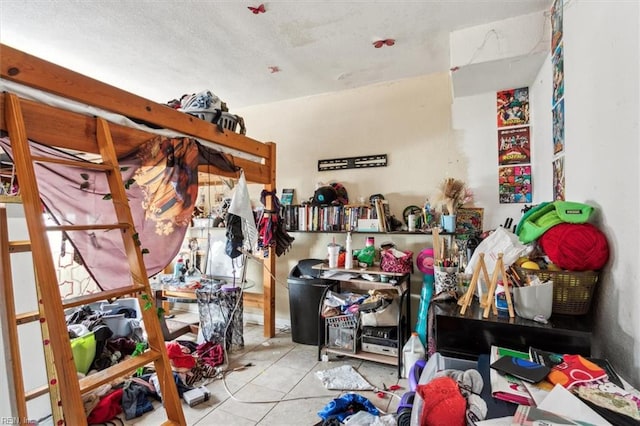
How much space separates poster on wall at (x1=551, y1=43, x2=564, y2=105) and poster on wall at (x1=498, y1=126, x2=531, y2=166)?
71 centimetres

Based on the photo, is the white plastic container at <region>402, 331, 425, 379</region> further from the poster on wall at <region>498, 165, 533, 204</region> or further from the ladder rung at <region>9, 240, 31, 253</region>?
the ladder rung at <region>9, 240, 31, 253</region>

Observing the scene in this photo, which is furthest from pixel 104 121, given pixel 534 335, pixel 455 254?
pixel 455 254

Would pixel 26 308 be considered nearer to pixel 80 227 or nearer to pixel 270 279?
pixel 80 227

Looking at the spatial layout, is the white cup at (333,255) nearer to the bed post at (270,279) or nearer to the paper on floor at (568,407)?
the bed post at (270,279)

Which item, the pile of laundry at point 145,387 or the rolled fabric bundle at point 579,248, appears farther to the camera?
the pile of laundry at point 145,387

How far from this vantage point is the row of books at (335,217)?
9.62 feet

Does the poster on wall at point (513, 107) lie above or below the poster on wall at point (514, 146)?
above

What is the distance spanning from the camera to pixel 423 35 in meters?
2.28

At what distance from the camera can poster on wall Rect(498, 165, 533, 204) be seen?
8.47 ft

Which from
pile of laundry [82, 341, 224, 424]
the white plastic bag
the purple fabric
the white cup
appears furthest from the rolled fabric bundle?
pile of laundry [82, 341, 224, 424]

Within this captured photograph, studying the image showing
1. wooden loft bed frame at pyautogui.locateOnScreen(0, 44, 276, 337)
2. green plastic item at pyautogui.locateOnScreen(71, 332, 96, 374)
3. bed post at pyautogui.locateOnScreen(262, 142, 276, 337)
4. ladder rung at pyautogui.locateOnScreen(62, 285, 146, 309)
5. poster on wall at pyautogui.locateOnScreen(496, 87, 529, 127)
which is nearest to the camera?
ladder rung at pyautogui.locateOnScreen(62, 285, 146, 309)

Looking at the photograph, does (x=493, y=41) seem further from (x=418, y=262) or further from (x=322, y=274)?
(x=322, y=274)

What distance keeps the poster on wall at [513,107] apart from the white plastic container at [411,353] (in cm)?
202

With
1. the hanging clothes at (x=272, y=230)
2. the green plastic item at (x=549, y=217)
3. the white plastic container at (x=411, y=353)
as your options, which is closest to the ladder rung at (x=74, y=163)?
the hanging clothes at (x=272, y=230)
